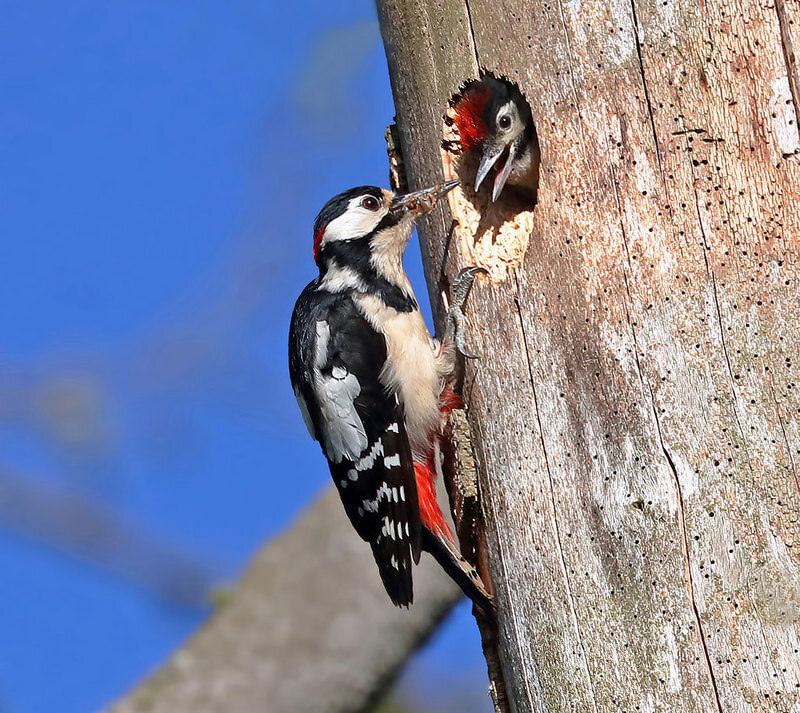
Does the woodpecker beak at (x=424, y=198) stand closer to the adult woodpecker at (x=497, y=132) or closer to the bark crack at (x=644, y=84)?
the adult woodpecker at (x=497, y=132)

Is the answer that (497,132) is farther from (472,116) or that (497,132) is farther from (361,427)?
(361,427)

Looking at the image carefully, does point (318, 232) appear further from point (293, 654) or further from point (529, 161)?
point (293, 654)

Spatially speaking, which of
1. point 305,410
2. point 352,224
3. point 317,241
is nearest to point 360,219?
point 352,224

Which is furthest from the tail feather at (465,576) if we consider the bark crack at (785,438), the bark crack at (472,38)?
the bark crack at (472,38)

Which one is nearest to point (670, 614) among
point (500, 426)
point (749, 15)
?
point (500, 426)

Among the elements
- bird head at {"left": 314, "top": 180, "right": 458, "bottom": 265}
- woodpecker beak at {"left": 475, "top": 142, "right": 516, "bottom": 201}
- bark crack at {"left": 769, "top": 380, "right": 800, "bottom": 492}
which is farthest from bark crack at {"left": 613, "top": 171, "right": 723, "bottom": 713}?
bird head at {"left": 314, "top": 180, "right": 458, "bottom": 265}

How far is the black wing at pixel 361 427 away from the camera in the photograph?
3250 millimetres

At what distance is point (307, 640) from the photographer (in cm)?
496

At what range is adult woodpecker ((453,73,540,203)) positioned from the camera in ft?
9.19

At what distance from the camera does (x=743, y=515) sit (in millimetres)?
2168

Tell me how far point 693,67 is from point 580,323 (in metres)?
0.60

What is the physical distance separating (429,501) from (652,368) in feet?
4.16

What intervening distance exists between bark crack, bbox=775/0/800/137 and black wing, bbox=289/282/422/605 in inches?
61.5

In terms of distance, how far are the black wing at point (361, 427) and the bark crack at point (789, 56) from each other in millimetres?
1563
